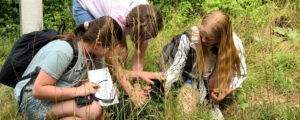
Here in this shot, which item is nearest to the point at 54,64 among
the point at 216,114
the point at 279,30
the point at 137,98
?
the point at 137,98

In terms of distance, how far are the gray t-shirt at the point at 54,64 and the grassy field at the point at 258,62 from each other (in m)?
0.25

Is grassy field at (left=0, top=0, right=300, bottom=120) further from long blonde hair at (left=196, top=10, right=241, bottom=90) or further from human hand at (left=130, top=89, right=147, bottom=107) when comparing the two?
long blonde hair at (left=196, top=10, right=241, bottom=90)

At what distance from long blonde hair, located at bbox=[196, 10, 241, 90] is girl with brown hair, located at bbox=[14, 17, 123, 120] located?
73 cm

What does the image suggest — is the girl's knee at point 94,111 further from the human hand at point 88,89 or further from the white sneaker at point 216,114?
the white sneaker at point 216,114

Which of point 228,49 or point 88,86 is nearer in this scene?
point 88,86

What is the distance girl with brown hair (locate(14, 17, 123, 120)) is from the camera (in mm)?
1888

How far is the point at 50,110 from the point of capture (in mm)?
2061

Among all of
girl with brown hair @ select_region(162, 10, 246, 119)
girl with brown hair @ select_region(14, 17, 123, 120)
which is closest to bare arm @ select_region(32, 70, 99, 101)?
girl with brown hair @ select_region(14, 17, 123, 120)

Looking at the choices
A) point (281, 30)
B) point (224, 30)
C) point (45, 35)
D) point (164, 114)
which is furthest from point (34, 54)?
point (281, 30)

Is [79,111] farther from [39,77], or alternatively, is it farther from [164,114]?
[164,114]

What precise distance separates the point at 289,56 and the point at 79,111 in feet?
7.87

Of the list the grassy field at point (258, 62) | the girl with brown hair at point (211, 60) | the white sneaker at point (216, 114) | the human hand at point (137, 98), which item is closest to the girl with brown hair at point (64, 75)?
the grassy field at point (258, 62)

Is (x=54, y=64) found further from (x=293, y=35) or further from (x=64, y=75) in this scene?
(x=293, y=35)

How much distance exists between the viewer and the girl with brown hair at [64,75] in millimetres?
1888
